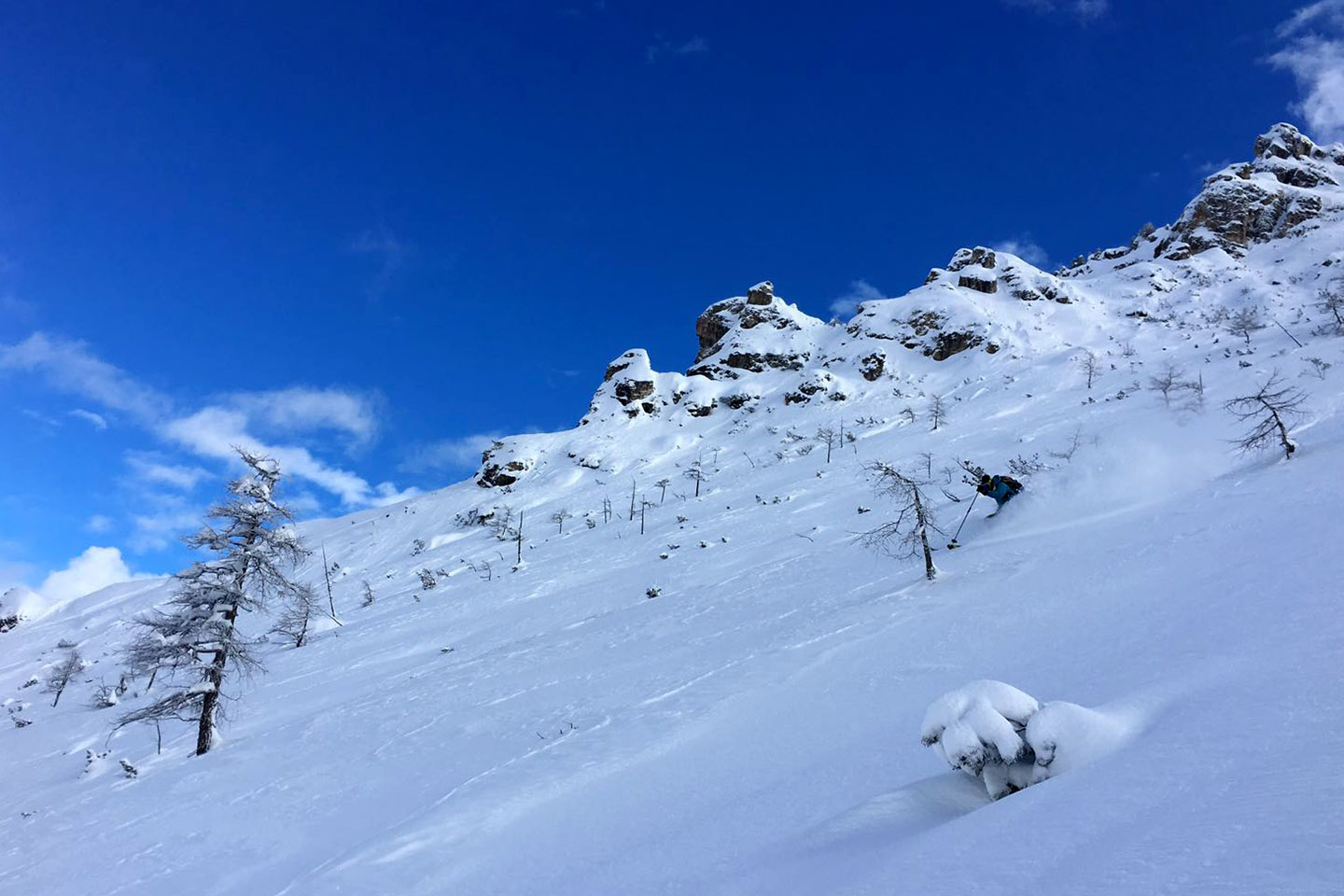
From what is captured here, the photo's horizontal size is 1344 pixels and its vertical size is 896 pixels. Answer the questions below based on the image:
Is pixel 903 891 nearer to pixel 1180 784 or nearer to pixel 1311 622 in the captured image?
pixel 1180 784

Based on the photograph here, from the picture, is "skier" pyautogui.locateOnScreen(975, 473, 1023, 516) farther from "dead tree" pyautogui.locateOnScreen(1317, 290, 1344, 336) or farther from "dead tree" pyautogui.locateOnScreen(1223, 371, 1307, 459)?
"dead tree" pyautogui.locateOnScreen(1317, 290, 1344, 336)

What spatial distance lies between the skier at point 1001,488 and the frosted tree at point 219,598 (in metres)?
24.7

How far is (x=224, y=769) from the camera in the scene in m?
15.6

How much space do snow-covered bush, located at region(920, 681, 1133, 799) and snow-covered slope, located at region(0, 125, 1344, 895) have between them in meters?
0.09

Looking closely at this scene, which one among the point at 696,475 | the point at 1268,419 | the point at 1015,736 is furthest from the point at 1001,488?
the point at 696,475

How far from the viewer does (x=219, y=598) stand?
19.4 meters

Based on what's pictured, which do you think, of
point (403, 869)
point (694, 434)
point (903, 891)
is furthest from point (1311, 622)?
point (694, 434)

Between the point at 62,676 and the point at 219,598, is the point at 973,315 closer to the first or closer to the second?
the point at 219,598

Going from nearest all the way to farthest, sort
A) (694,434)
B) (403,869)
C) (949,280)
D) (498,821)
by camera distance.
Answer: (403,869) < (498,821) < (694,434) < (949,280)

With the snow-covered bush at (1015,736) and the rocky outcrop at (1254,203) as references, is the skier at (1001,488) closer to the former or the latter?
the snow-covered bush at (1015,736)

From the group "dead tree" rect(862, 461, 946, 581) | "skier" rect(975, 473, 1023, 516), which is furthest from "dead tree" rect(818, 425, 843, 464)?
"skier" rect(975, 473, 1023, 516)

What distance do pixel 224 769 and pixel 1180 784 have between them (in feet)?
64.0

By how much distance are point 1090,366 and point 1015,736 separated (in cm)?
6523

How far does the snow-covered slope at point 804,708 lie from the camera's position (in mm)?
3932
